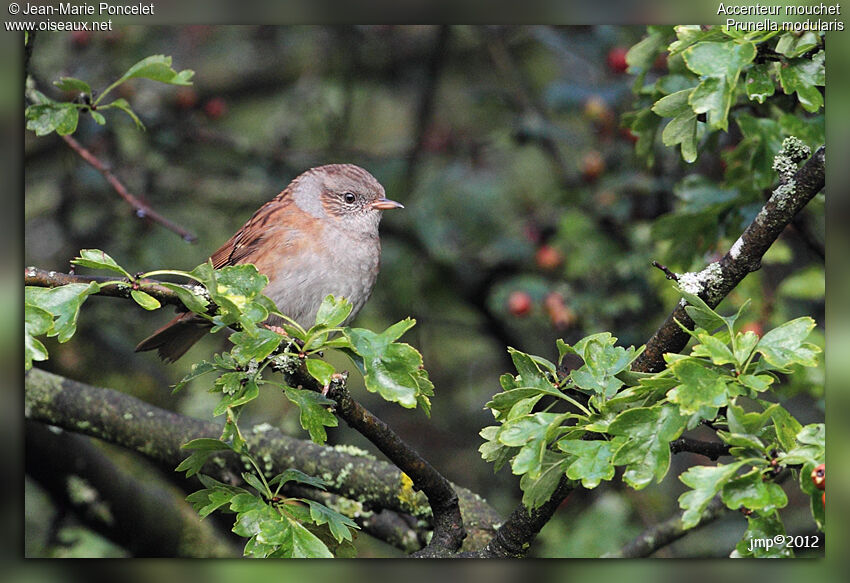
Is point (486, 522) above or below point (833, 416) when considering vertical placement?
below

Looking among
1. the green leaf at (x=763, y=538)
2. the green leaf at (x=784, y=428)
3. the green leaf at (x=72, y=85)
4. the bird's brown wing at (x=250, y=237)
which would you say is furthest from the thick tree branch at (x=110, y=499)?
the green leaf at (x=784, y=428)

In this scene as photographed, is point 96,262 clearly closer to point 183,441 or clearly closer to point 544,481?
point 544,481

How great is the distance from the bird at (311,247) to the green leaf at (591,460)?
3.84 feet

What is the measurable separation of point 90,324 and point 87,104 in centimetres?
144

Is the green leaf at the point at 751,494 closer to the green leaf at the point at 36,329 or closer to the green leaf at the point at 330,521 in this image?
→ the green leaf at the point at 330,521

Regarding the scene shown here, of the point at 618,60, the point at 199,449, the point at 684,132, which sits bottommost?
the point at 199,449

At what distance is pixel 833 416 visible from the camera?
1534 millimetres

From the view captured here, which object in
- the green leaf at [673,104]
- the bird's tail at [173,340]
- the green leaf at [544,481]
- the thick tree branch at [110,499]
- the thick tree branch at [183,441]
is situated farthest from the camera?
the bird's tail at [173,340]

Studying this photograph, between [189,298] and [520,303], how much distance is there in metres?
1.95

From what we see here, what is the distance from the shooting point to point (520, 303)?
3.16m

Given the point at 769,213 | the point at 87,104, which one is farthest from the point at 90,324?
the point at 769,213

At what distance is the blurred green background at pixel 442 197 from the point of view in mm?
3117

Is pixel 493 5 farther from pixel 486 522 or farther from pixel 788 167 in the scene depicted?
pixel 486 522

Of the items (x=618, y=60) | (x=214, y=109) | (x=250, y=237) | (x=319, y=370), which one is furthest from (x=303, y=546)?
(x=214, y=109)
